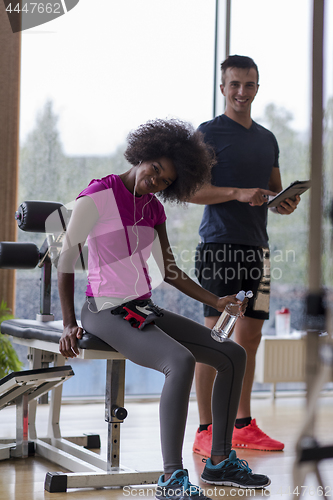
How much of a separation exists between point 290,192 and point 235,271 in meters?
0.41

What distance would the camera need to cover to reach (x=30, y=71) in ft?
10.6

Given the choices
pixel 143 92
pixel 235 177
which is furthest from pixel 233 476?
pixel 143 92

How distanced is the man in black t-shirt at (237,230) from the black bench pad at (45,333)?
0.63m

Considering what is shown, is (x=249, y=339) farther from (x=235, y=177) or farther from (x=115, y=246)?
(x=115, y=246)

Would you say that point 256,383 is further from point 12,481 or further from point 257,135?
point 12,481

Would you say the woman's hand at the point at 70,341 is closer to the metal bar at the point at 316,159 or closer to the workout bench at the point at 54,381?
the workout bench at the point at 54,381

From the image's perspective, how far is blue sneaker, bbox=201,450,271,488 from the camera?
173 cm

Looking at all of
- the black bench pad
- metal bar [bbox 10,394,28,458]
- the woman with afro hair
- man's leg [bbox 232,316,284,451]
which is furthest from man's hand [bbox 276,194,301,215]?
metal bar [bbox 10,394,28,458]

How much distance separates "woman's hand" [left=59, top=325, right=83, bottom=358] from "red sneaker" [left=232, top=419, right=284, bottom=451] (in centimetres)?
94

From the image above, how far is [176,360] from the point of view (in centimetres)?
154

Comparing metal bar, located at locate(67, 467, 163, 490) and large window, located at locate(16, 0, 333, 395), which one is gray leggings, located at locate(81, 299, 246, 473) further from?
large window, located at locate(16, 0, 333, 395)

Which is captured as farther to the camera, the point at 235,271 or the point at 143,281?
the point at 235,271

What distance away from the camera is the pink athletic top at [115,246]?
173cm

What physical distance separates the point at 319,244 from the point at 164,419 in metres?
1.12
